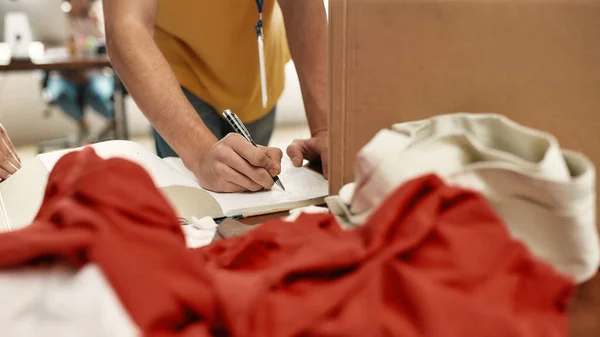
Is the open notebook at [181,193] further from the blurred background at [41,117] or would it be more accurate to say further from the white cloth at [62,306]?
the blurred background at [41,117]

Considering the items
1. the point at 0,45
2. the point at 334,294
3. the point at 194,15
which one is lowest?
the point at 0,45

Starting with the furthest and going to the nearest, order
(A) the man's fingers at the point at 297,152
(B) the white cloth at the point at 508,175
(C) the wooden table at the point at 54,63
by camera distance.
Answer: (C) the wooden table at the point at 54,63, (A) the man's fingers at the point at 297,152, (B) the white cloth at the point at 508,175

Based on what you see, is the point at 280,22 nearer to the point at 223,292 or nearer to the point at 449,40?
the point at 449,40

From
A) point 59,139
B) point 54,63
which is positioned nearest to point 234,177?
point 54,63

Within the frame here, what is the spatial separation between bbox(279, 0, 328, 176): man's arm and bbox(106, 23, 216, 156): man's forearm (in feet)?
0.91

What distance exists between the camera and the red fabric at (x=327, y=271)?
1.05 ft

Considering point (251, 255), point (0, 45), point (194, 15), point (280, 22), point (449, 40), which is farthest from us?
point (0, 45)

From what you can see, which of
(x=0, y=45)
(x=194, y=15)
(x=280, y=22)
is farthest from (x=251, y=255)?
(x=0, y=45)

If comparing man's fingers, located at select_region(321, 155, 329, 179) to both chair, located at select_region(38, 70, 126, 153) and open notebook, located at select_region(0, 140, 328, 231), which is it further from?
chair, located at select_region(38, 70, 126, 153)

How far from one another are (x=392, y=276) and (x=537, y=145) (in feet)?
0.72

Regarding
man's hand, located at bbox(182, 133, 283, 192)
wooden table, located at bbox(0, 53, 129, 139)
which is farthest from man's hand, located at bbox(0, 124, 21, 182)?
wooden table, located at bbox(0, 53, 129, 139)

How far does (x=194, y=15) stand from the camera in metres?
1.07

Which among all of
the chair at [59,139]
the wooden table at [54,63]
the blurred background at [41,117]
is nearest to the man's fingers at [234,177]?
the wooden table at [54,63]

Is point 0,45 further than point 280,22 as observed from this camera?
Yes
